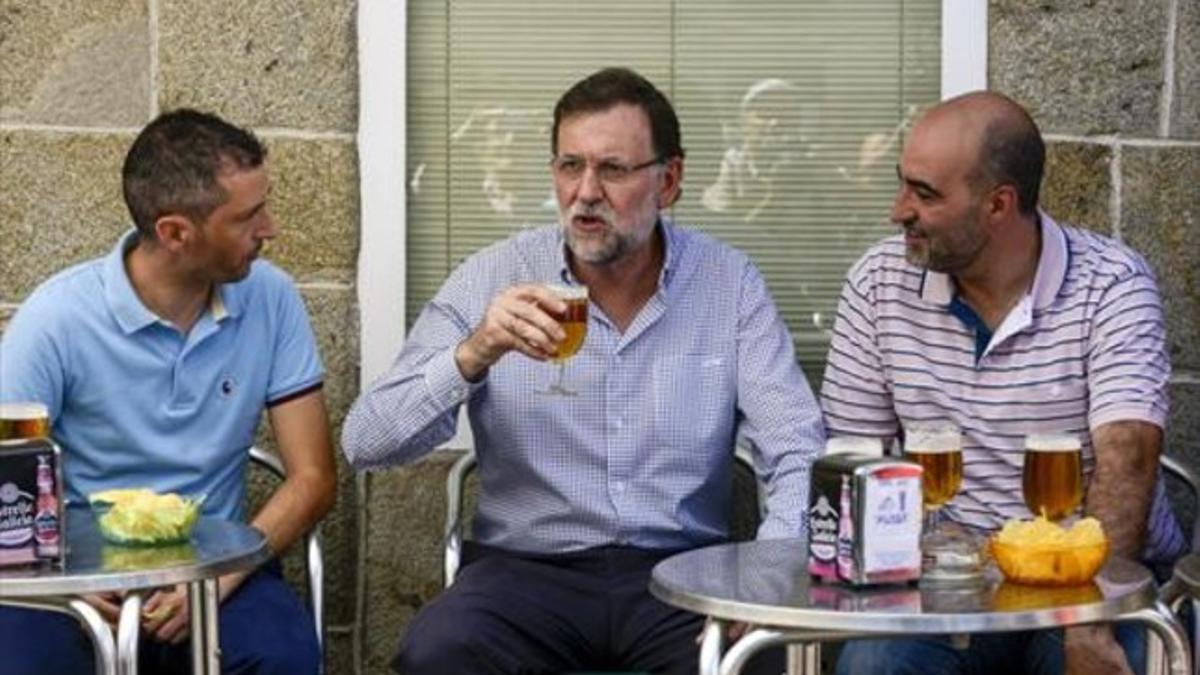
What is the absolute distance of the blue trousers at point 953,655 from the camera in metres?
4.61

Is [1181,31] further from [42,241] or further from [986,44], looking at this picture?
[42,241]

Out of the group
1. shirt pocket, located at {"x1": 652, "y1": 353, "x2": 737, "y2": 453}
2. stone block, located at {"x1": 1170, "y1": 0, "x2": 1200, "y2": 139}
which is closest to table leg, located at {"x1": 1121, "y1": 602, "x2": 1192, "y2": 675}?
shirt pocket, located at {"x1": 652, "y1": 353, "x2": 737, "y2": 453}

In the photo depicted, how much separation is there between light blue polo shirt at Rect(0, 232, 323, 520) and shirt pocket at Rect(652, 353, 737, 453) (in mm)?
747

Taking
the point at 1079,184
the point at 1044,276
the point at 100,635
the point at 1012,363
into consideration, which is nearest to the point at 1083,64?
the point at 1079,184

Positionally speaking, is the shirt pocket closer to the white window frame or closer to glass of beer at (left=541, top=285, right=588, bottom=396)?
glass of beer at (left=541, top=285, right=588, bottom=396)

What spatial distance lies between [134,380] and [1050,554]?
72.0 inches

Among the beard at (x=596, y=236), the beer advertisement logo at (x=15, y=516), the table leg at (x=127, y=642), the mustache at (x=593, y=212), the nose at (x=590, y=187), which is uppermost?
the nose at (x=590, y=187)

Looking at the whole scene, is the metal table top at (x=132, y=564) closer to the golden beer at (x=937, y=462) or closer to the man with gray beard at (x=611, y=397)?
the man with gray beard at (x=611, y=397)

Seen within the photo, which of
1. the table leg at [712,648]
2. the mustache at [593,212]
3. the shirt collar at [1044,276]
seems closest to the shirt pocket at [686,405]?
Answer: the mustache at [593,212]

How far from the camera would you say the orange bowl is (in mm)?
3951

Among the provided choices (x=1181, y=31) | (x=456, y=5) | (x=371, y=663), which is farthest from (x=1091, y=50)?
(x=371, y=663)

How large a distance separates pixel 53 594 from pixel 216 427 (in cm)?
106

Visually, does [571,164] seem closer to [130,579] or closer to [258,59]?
[258,59]

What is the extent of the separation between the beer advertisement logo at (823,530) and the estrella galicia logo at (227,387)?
4.79 feet
